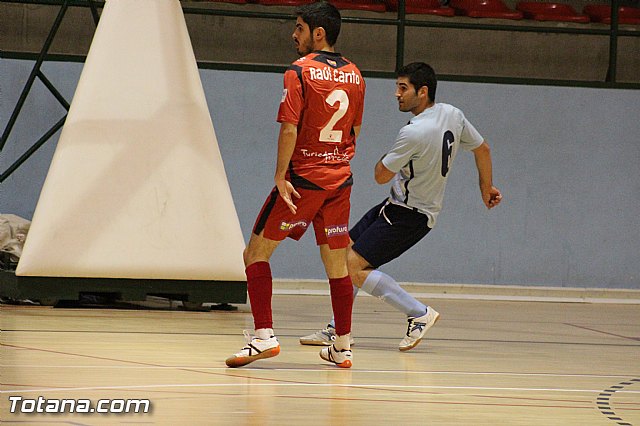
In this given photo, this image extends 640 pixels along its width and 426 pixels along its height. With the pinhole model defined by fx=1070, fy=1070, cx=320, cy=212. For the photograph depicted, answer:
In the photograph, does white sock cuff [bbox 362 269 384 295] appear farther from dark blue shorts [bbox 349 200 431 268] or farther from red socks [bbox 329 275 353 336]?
red socks [bbox 329 275 353 336]

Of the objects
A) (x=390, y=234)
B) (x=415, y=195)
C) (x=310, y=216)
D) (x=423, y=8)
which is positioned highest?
(x=423, y=8)

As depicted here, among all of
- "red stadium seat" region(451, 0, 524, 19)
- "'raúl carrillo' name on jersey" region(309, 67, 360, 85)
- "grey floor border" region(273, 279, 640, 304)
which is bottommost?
"grey floor border" region(273, 279, 640, 304)

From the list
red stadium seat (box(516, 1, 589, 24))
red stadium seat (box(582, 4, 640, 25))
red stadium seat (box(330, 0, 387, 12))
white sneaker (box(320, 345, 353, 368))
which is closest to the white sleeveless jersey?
white sneaker (box(320, 345, 353, 368))

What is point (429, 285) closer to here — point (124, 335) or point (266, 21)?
point (266, 21)

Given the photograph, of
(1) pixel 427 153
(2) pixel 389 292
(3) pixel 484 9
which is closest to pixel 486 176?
(1) pixel 427 153

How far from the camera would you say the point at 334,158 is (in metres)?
5.14

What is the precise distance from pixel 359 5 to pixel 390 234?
5.55 meters

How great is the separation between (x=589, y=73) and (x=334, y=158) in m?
7.02

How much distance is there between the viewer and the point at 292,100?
4945 mm

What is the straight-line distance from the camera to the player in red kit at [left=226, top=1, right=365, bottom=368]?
196 inches

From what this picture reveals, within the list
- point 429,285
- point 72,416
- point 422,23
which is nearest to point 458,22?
point 422,23

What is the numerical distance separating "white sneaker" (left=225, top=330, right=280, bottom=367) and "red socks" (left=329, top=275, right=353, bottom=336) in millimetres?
414

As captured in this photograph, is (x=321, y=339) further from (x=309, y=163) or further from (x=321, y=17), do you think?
(x=321, y=17)

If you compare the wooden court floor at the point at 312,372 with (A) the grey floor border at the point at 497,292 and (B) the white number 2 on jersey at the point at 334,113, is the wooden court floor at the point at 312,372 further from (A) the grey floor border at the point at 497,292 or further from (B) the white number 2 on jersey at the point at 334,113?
(A) the grey floor border at the point at 497,292
